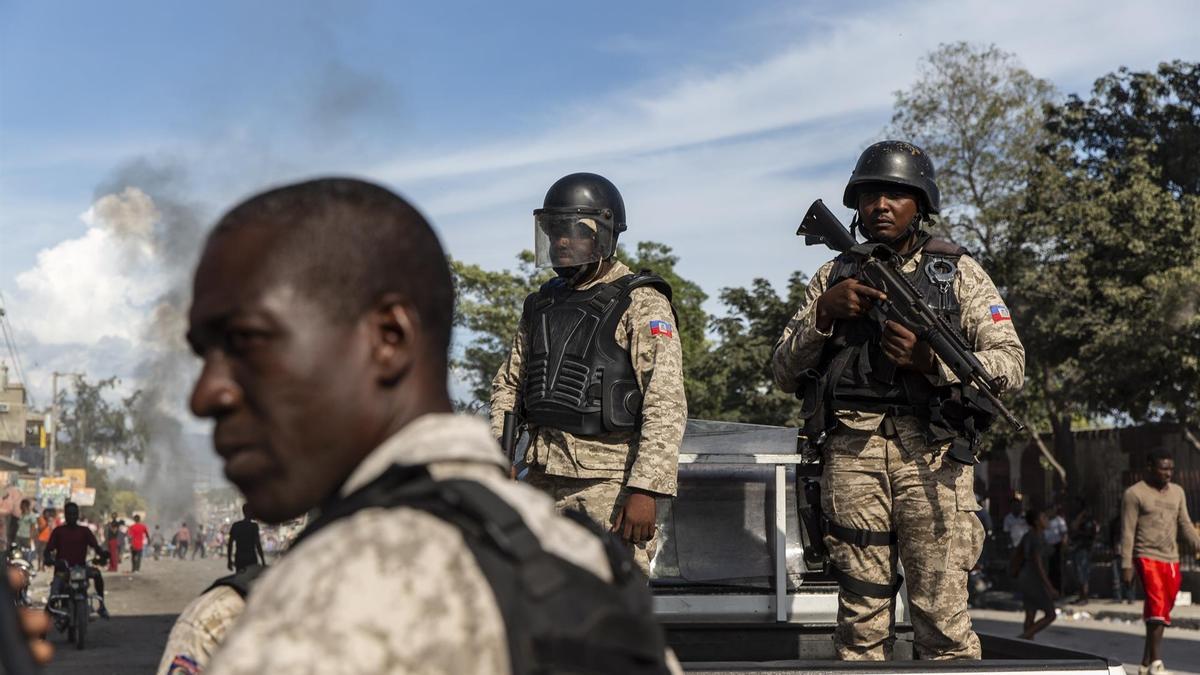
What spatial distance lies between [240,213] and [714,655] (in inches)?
200

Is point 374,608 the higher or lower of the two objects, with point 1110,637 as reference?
higher

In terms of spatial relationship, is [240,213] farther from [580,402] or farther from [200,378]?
[580,402]

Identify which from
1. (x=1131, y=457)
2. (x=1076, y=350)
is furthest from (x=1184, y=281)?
(x=1131, y=457)

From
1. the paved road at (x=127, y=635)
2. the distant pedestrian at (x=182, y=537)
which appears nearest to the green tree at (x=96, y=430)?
the distant pedestrian at (x=182, y=537)

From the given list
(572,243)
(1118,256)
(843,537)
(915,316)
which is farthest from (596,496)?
(1118,256)

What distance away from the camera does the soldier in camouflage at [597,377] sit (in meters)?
5.31

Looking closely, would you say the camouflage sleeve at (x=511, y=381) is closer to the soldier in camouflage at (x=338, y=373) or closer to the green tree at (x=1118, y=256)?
the soldier in camouflage at (x=338, y=373)

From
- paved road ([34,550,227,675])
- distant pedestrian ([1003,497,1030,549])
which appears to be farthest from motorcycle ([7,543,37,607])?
distant pedestrian ([1003,497,1030,549])

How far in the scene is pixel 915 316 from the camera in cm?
515

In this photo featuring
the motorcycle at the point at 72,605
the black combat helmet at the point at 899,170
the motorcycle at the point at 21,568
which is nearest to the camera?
the black combat helmet at the point at 899,170

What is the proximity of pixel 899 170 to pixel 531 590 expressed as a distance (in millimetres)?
4335

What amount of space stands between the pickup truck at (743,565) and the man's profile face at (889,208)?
4.01ft

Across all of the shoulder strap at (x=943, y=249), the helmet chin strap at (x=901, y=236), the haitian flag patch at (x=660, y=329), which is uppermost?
the helmet chin strap at (x=901, y=236)

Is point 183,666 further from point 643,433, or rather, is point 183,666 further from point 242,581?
point 643,433
